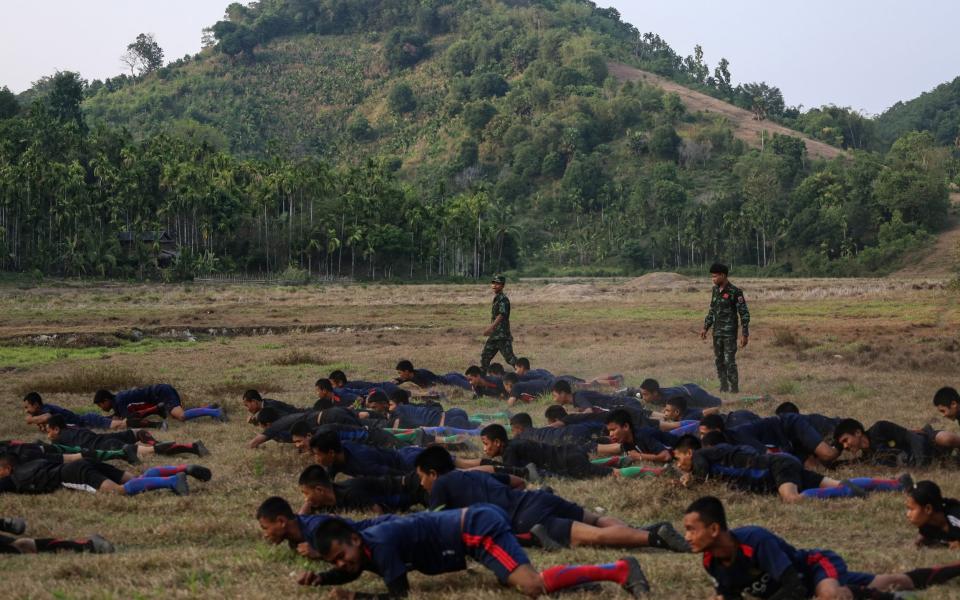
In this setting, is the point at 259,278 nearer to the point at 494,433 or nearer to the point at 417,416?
the point at 417,416

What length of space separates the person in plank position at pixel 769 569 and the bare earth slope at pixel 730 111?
142 m

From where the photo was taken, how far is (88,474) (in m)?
10.7

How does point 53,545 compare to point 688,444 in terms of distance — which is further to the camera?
point 688,444

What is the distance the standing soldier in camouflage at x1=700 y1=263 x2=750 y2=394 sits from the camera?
17.9 metres

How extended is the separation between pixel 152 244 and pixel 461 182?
258ft

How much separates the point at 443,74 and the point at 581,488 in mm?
189998

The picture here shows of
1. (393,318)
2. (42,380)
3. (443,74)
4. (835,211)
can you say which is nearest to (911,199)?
(835,211)

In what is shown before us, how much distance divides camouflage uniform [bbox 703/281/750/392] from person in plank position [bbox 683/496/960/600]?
11219 mm

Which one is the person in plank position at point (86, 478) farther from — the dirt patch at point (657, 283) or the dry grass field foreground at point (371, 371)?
the dirt patch at point (657, 283)

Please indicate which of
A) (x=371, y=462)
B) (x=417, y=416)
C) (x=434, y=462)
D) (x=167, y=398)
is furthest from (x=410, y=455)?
(x=167, y=398)

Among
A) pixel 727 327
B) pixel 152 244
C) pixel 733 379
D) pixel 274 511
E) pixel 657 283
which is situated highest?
pixel 152 244

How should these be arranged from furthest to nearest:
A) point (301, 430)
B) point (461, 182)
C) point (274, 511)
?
point (461, 182) < point (301, 430) < point (274, 511)

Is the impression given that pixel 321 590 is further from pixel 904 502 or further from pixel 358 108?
pixel 358 108

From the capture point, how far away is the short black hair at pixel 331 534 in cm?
686
